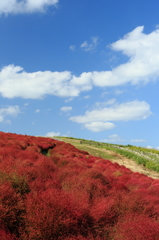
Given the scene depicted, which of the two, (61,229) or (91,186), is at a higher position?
(91,186)

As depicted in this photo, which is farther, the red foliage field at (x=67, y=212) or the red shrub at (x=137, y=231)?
the red shrub at (x=137, y=231)

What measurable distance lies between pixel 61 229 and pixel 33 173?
2353mm

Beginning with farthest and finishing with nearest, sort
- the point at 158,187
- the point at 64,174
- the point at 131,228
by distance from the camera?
the point at 158,187, the point at 64,174, the point at 131,228

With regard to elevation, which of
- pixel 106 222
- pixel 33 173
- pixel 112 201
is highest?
pixel 33 173

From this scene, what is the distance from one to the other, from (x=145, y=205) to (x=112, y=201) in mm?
1143

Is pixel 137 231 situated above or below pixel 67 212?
below

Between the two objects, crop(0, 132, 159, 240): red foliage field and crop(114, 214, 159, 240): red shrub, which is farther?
crop(114, 214, 159, 240): red shrub

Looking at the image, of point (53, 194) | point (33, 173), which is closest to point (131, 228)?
point (53, 194)

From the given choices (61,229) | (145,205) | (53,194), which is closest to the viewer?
(61,229)

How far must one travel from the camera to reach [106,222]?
4.52 metres

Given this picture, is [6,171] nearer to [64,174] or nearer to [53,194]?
[53,194]

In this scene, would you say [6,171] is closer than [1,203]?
No

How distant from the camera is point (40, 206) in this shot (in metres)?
3.73

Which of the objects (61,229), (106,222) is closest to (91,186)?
(106,222)
